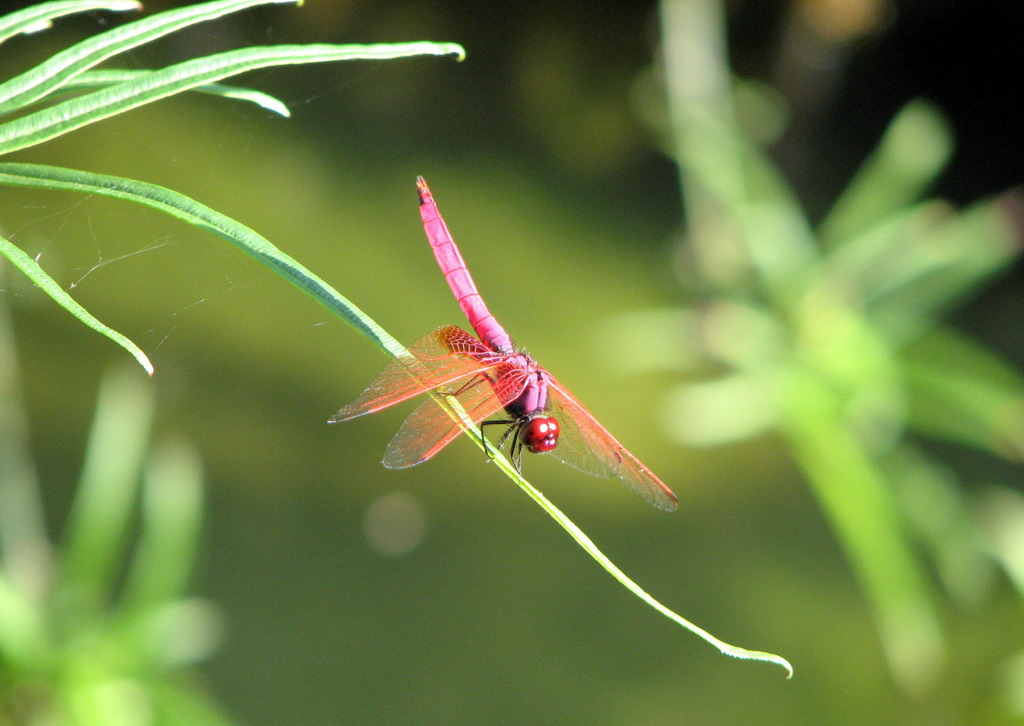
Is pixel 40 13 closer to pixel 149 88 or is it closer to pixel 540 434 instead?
pixel 149 88

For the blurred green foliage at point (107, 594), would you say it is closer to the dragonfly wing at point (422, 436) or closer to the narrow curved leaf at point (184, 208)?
the dragonfly wing at point (422, 436)

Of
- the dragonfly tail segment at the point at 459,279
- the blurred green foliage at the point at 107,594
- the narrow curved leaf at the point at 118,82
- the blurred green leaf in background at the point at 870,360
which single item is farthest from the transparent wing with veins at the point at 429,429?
the blurred green leaf in background at the point at 870,360

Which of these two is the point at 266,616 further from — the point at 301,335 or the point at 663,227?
the point at 663,227

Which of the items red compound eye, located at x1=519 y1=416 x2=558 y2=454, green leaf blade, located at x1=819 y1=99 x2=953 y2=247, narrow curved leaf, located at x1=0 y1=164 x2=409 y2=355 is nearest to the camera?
narrow curved leaf, located at x1=0 y1=164 x2=409 y2=355

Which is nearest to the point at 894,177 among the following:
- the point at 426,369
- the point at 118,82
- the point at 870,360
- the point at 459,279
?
the point at 870,360

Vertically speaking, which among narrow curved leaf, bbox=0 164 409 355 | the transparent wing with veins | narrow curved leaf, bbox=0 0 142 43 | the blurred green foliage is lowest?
the blurred green foliage

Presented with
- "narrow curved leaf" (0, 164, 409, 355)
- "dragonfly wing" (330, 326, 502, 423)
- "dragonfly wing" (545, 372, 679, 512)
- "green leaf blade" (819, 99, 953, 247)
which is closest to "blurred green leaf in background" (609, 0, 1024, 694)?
"green leaf blade" (819, 99, 953, 247)

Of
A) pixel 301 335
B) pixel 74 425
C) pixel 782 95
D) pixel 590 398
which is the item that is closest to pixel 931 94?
pixel 782 95

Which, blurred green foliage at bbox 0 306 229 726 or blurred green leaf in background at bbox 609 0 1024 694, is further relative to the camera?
blurred green leaf in background at bbox 609 0 1024 694

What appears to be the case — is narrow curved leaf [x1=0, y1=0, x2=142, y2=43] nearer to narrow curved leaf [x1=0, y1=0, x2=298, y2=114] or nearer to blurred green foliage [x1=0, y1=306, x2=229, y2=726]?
narrow curved leaf [x1=0, y1=0, x2=298, y2=114]
